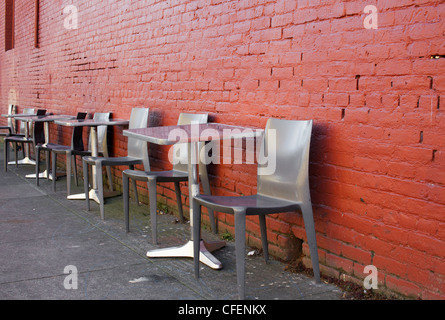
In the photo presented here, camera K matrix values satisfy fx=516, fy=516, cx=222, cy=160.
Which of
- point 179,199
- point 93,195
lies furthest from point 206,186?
point 93,195

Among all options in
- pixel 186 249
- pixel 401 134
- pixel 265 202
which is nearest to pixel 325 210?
pixel 265 202

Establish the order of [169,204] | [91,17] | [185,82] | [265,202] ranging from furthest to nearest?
1. [91,17]
2. [169,204]
3. [185,82]
4. [265,202]

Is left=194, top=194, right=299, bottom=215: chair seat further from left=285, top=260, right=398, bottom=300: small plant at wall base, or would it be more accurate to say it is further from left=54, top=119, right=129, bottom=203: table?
left=54, top=119, right=129, bottom=203: table

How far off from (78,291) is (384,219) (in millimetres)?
1847

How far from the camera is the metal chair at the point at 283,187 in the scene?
10.3 feet

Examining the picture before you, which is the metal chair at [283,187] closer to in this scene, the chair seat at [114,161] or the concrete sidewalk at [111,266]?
the concrete sidewalk at [111,266]

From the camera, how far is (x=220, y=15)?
432 cm

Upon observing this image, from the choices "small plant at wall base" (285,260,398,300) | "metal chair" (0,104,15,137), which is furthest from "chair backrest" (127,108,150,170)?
"metal chair" (0,104,15,137)

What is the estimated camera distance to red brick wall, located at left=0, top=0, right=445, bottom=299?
8.91 feet

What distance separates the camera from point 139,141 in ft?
17.3

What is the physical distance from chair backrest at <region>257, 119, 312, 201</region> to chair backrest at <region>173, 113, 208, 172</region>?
1071 mm

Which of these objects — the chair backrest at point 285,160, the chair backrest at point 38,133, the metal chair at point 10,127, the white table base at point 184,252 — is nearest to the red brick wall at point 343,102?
the chair backrest at point 285,160

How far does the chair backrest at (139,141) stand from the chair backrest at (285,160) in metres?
1.88

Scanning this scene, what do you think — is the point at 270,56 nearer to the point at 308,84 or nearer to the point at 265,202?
the point at 308,84
